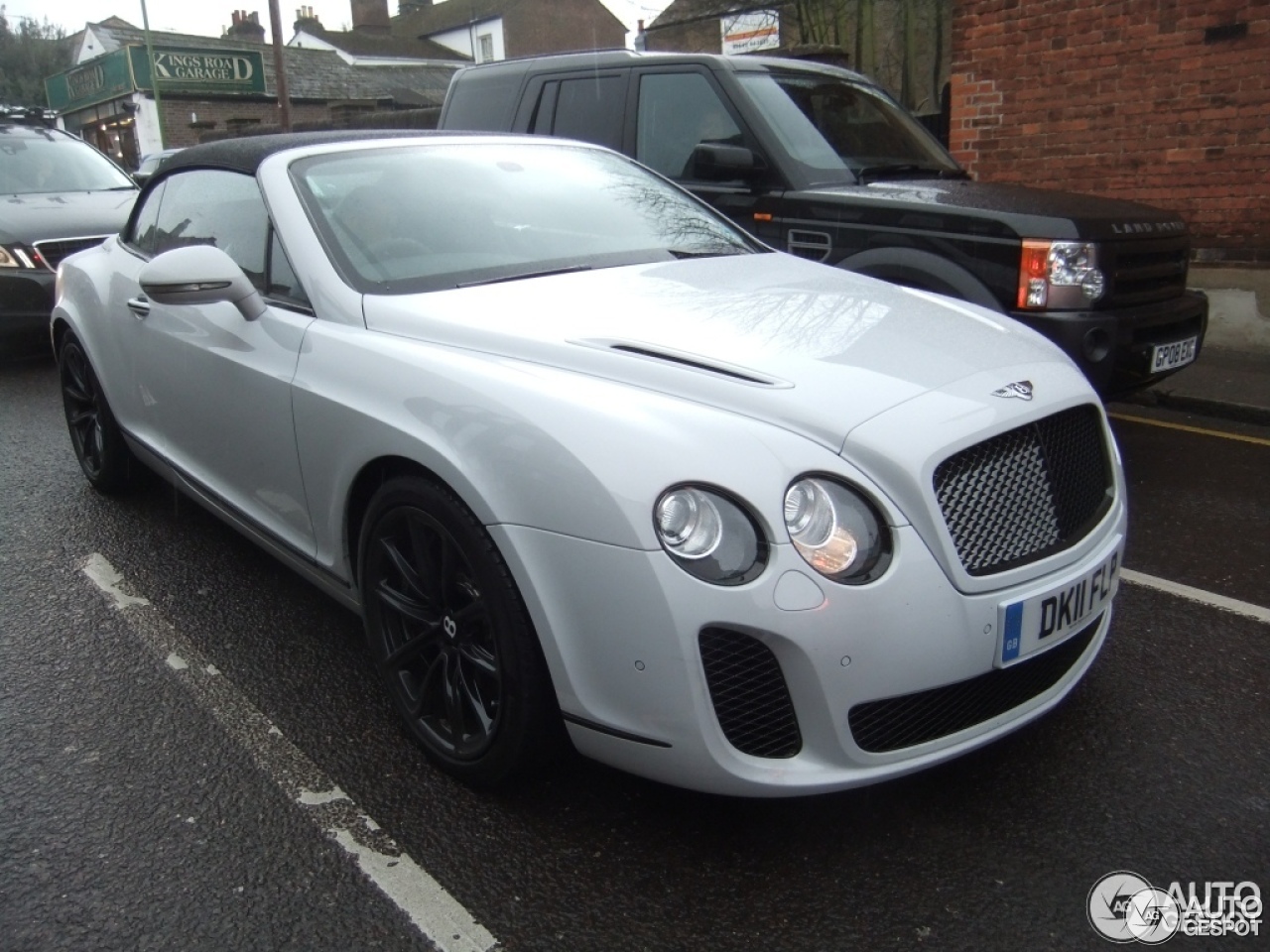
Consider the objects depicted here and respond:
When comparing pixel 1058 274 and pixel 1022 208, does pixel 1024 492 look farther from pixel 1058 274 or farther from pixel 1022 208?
pixel 1022 208

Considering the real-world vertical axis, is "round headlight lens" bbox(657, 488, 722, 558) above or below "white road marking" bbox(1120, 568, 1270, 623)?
above

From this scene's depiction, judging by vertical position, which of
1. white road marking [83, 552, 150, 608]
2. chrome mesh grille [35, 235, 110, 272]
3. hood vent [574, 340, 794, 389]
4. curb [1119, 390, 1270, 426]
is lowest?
curb [1119, 390, 1270, 426]

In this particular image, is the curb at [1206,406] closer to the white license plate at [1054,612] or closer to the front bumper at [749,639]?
the white license plate at [1054,612]

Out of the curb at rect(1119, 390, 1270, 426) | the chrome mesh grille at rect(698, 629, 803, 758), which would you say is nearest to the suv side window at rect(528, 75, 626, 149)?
the curb at rect(1119, 390, 1270, 426)

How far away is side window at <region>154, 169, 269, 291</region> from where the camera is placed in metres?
3.49

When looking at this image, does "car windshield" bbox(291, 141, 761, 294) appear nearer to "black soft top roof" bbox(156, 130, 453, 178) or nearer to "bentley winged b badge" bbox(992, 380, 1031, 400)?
"black soft top roof" bbox(156, 130, 453, 178)

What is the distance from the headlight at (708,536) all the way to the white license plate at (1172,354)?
12.1 ft

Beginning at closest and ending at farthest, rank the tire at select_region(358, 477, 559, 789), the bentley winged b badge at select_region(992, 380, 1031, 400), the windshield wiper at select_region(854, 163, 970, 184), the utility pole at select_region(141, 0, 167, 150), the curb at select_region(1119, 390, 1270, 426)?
the tire at select_region(358, 477, 559, 789)
the bentley winged b badge at select_region(992, 380, 1031, 400)
the windshield wiper at select_region(854, 163, 970, 184)
the curb at select_region(1119, 390, 1270, 426)
the utility pole at select_region(141, 0, 167, 150)

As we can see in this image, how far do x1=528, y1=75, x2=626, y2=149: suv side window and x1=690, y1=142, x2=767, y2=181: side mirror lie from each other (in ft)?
2.99

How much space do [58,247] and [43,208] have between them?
0.54 meters

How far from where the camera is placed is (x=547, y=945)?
217 centimetres

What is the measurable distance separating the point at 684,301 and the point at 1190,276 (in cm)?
663

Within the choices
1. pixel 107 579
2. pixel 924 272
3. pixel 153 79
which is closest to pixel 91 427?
pixel 107 579

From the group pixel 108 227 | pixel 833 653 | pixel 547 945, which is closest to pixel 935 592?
pixel 833 653
